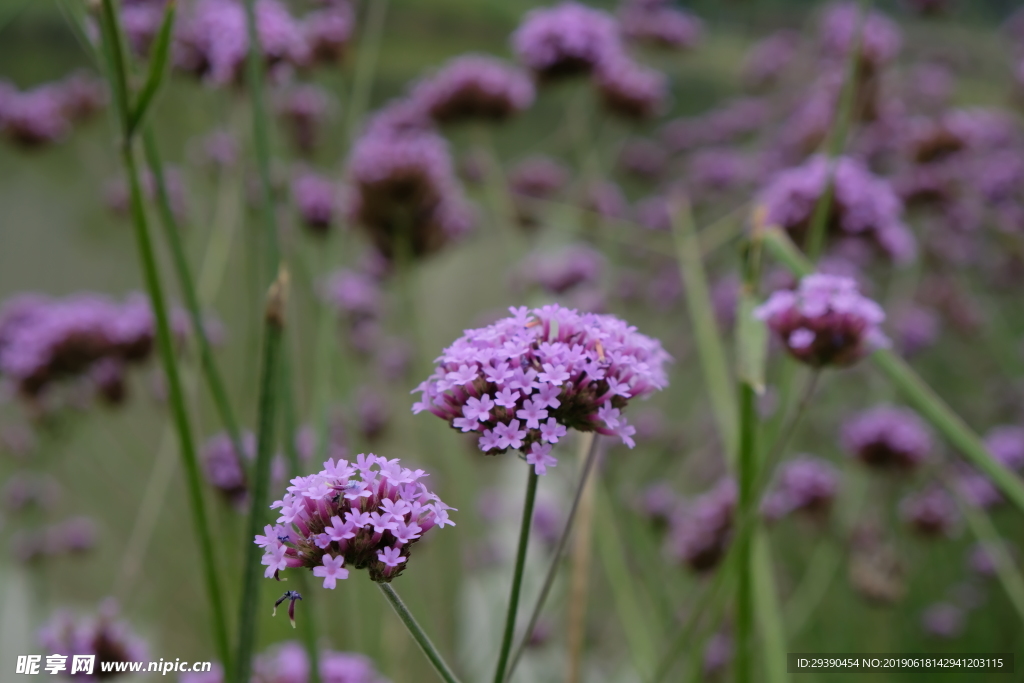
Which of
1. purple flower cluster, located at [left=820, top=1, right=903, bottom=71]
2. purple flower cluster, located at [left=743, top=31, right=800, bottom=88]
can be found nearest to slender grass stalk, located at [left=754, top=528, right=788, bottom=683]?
purple flower cluster, located at [left=820, top=1, right=903, bottom=71]

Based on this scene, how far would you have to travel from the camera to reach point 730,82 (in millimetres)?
3168

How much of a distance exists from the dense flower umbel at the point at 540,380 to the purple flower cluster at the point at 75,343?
699 mm

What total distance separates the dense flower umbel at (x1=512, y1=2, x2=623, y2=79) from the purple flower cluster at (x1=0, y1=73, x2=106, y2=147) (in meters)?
0.84

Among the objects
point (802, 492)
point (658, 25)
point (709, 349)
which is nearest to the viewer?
point (709, 349)

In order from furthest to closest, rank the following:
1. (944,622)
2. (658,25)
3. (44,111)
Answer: (658,25) < (944,622) < (44,111)

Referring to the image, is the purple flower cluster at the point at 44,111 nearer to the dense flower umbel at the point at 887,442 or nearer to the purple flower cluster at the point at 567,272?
the purple flower cluster at the point at 567,272

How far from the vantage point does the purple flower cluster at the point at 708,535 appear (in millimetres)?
934

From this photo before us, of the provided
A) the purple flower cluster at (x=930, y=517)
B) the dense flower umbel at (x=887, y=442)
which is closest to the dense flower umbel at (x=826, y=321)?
the dense flower umbel at (x=887, y=442)

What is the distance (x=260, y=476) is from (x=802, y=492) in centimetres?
105

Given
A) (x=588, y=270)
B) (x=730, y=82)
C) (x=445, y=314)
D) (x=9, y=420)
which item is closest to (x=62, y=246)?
(x=9, y=420)

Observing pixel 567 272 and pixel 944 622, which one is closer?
pixel 567 272

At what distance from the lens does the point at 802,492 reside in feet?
3.92

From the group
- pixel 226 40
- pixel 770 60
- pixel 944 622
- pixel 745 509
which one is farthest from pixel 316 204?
pixel 770 60

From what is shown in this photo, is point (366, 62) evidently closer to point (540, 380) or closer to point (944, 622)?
point (540, 380)
